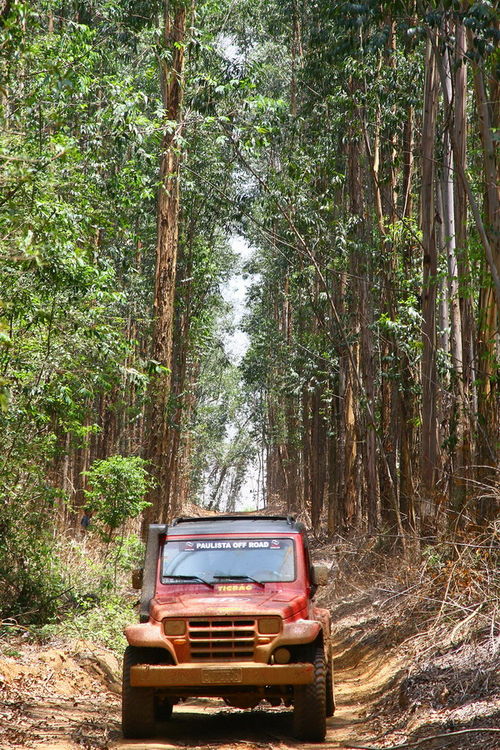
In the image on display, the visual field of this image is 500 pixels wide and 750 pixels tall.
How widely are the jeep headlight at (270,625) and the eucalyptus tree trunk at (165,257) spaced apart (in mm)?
10314

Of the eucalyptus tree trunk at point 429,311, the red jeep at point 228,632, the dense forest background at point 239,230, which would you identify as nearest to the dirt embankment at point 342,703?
the red jeep at point 228,632

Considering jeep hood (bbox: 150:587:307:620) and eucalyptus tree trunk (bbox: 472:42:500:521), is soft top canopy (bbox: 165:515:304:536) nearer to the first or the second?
jeep hood (bbox: 150:587:307:620)

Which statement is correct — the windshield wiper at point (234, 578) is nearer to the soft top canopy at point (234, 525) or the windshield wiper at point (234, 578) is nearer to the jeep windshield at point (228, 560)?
the jeep windshield at point (228, 560)

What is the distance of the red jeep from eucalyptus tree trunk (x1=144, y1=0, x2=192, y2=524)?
376 inches

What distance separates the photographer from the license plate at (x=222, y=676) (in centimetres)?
754

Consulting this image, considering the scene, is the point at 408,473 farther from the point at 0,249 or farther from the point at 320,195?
the point at 0,249

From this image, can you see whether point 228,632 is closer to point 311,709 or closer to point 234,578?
point 234,578

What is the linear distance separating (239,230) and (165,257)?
11.1m

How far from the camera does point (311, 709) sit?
7.66m

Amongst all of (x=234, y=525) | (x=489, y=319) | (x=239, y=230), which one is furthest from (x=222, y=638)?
(x=239, y=230)

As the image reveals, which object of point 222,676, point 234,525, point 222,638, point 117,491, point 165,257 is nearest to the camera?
point 222,676

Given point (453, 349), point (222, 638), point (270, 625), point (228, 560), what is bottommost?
point (222, 638)

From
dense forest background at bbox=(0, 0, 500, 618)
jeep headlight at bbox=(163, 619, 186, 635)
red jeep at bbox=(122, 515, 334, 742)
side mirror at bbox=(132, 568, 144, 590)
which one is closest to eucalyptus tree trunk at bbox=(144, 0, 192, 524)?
dense forest background at bbox=(0, 0, 500, 618)

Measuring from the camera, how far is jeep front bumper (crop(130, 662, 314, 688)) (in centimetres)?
754
